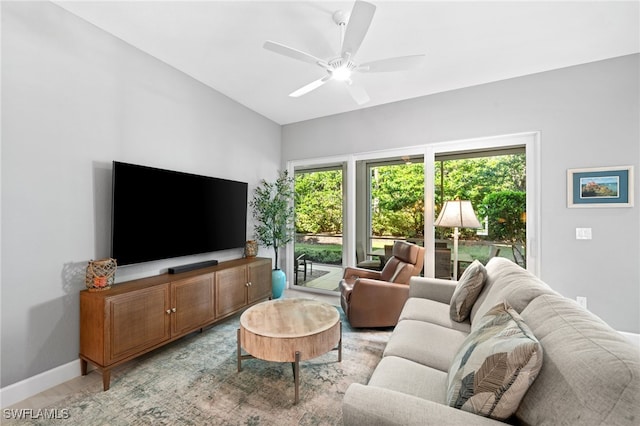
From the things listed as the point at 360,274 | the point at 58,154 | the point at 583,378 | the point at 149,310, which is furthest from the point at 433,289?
the point at 58,154

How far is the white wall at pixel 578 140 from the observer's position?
2635 mm

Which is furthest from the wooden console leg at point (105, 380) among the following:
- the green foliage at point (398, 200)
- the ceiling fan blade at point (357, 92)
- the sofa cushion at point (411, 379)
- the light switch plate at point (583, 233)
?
the light switch plate at point (583, 233)

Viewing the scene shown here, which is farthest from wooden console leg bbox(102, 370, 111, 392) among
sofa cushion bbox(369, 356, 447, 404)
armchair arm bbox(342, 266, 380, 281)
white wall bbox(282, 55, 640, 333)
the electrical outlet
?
the electrical outlet

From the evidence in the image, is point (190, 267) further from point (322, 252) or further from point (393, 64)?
point (393, 64)

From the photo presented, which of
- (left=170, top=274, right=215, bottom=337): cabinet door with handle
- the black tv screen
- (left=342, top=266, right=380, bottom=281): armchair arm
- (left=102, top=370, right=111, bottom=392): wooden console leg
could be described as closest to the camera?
(left=102, top=370, right=111, bottom=392): wooden console leg

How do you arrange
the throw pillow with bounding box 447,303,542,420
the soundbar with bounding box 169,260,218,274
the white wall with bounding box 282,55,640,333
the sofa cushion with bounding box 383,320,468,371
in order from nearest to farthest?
the throw pillow with bounding box 447,303,542,420
the sofa cushion with bounding box 383,320,468,371
the white wall with bounding box 282,55,640,333
the soundbar with bounding box 169,260,218,274

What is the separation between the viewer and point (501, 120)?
317 centimetres

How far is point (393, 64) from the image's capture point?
2.16 meters

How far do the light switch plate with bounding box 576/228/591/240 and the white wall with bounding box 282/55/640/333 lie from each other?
0.14ft

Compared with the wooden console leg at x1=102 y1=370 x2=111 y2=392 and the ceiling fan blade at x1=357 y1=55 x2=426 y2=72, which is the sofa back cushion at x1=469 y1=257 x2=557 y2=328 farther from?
the wooden console leg at x1=102 y1=370 x2=111 y2=392

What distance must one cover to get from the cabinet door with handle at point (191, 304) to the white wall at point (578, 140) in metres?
3.29

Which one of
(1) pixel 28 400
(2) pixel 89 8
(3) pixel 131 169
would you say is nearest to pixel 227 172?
(3) pixel 131 169

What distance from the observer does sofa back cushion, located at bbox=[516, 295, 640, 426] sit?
68 centimetres

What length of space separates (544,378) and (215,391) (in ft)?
6.35
